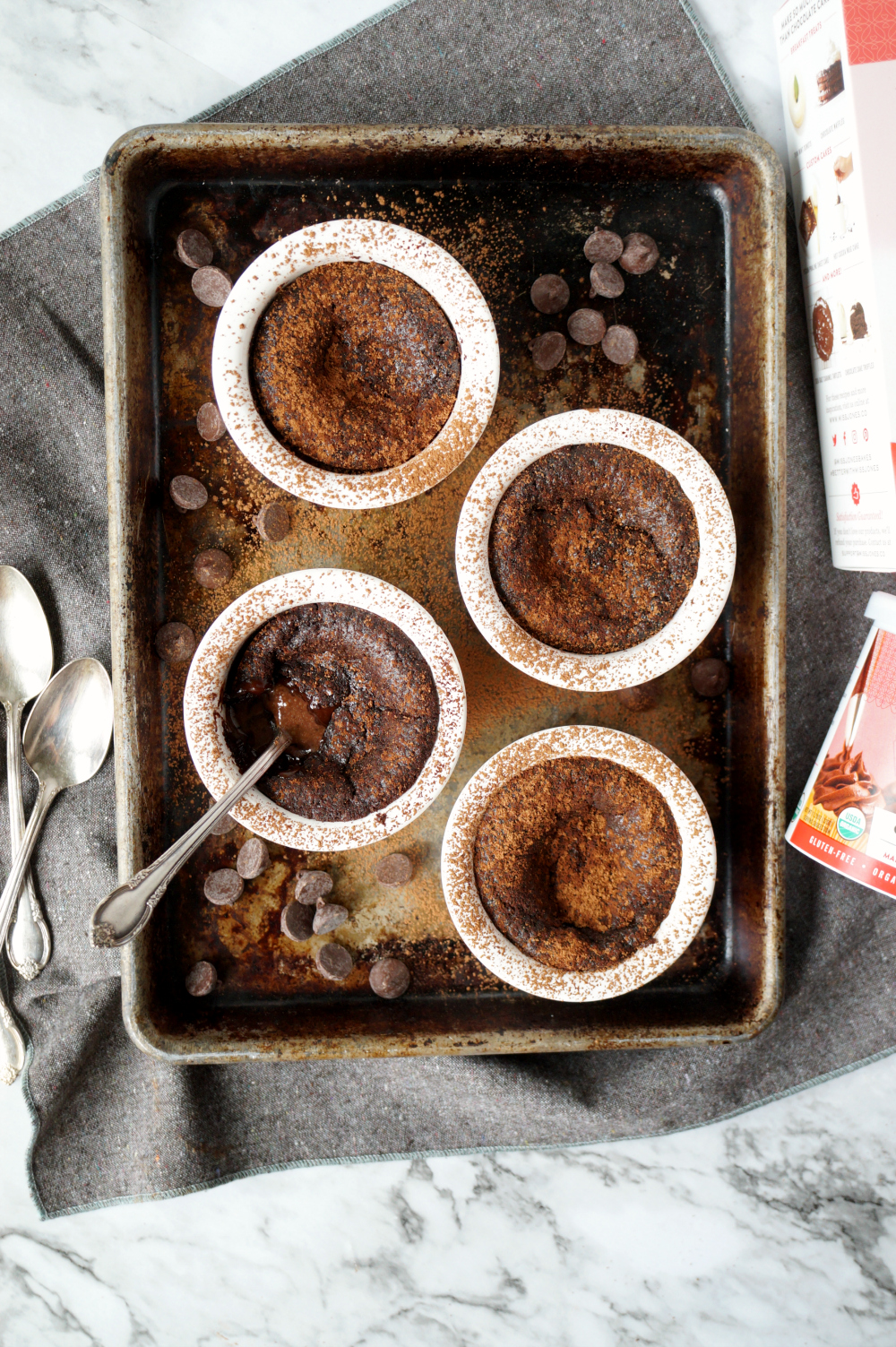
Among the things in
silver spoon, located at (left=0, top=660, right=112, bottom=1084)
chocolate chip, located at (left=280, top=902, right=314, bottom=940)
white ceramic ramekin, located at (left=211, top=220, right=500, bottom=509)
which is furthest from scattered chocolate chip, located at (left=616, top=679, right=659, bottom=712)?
silver spoon, located at (left=0, top=660, right=112, bottom=1084)

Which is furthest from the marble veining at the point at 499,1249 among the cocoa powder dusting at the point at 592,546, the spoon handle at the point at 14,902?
the cocoa powder dusting at the point at 592,546

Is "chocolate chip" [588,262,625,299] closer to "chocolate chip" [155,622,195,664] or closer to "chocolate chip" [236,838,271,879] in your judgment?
"chocolate chip" [155,622,195,664]

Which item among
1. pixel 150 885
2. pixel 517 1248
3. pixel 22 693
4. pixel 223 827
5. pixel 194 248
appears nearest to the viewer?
pixel 150 885

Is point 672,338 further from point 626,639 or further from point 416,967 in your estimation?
point 416,967

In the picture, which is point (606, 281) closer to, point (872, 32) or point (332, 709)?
point (872, 32)

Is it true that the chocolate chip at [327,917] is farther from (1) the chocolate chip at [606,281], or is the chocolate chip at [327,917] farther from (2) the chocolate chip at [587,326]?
(1) the chocolate chip at [606,281]

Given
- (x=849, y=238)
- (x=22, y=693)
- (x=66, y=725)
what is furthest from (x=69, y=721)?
(x=849, y=238)
